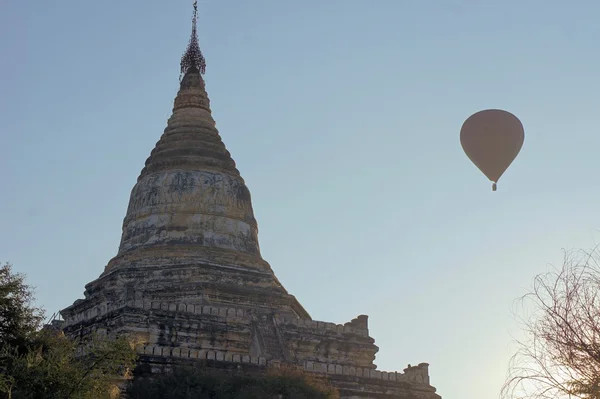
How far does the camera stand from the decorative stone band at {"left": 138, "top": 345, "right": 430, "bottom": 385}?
29.9 metres

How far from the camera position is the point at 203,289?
36125 millimetres

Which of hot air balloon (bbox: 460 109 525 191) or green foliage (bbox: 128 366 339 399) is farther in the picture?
green foliage (bbox: 128 366 339 399)

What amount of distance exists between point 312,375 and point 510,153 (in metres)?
8.99

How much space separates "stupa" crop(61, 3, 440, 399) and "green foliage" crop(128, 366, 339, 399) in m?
1.05

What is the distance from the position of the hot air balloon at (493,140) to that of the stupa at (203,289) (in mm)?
8459

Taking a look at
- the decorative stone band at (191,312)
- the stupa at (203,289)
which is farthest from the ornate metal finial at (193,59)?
the decorative stone band at (191,312)

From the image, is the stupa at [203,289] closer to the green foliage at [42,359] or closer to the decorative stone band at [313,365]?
the decorative stone band at [313,365]

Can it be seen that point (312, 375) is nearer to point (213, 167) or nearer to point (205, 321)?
point (205, 321)

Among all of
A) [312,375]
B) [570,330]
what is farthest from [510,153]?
[570,330]

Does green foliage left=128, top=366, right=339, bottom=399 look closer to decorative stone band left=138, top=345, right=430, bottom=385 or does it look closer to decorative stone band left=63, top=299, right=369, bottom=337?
decorative stone band left=138, top=345, right=430, bottom=385

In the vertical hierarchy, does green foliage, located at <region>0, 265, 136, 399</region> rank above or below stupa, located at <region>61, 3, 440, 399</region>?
below

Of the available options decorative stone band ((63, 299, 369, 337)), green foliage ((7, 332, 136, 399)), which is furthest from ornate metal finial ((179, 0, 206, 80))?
green foliage ((7, 332, 136, 399))

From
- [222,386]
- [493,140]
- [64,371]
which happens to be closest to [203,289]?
[222,386]

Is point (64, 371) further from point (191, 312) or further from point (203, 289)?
point (203, 289)
